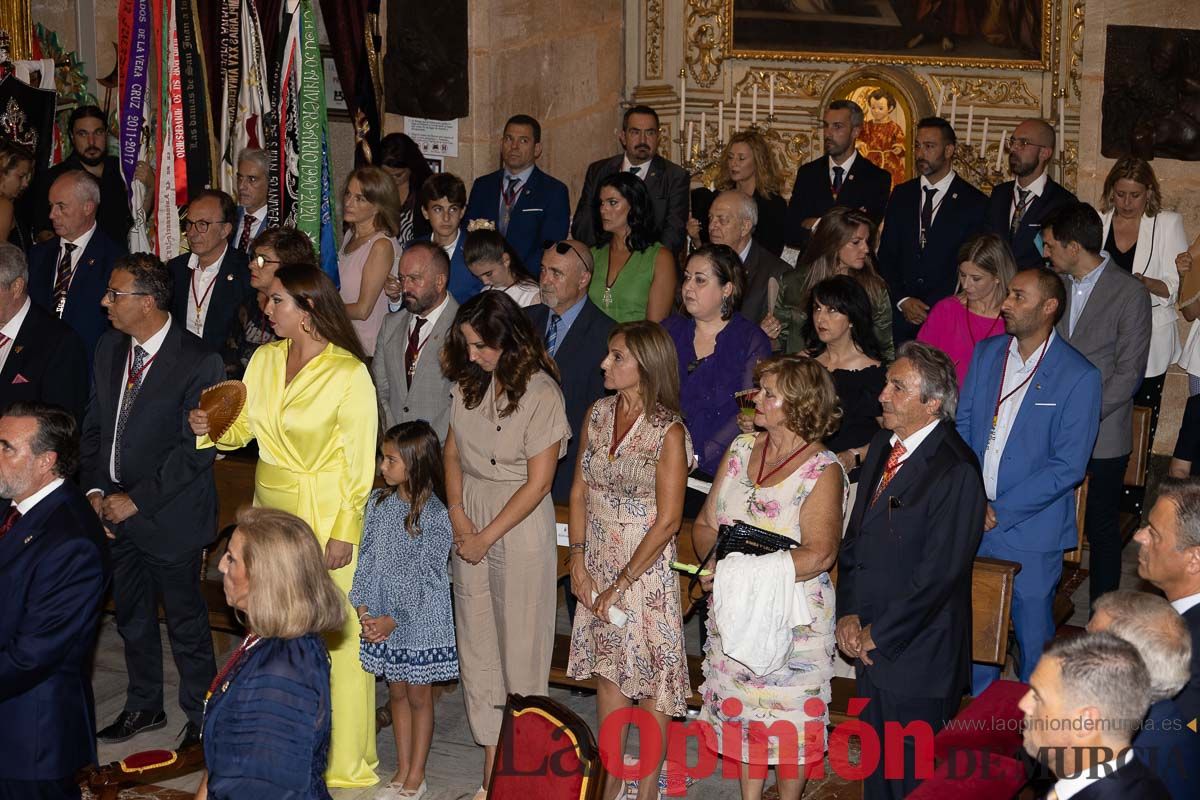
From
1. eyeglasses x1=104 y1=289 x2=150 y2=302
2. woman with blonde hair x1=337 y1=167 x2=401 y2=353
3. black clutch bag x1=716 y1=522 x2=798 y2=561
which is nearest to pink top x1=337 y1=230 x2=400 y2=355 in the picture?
woman with blonde hair x1=337 y1=167 x2=401 y2=353

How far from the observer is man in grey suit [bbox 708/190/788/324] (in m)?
7.43

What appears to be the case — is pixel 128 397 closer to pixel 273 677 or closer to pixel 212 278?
pixel 212 278

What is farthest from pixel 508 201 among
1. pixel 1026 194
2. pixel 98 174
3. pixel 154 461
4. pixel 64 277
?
pixel 154 461

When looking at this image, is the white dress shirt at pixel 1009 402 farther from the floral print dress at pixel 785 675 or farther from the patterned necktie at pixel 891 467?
the floral print dress at pixel 785 675

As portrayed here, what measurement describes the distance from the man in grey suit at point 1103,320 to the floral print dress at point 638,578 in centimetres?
237

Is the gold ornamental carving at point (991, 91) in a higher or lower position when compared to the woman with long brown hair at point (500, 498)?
higher

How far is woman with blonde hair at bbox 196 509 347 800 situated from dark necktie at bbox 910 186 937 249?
541cm

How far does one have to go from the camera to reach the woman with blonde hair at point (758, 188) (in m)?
8.96

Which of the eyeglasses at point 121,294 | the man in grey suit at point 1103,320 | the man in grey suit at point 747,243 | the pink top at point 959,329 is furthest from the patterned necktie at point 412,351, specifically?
the man in grey suit at point 1103,320

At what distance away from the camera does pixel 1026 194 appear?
8.47 m

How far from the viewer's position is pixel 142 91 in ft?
26.5

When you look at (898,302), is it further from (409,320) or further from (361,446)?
(361,446)

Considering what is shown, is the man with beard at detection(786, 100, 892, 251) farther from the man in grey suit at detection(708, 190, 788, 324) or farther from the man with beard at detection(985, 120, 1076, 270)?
the man in grey suit at detection(708, 190, 788, 324)

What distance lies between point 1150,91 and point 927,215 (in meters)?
1.58
